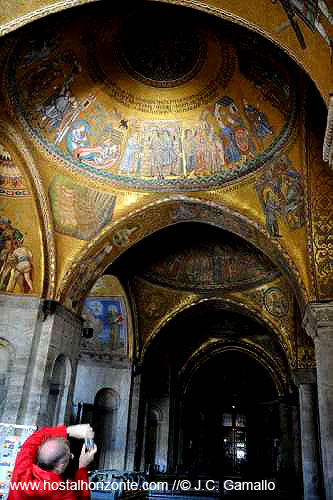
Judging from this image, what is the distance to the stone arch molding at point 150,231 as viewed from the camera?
1052cm

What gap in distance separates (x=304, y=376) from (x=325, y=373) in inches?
237

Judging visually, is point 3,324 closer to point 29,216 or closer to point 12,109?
point 29,216

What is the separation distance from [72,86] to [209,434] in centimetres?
2437

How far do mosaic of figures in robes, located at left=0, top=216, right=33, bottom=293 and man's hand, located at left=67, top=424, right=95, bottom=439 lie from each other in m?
8.38

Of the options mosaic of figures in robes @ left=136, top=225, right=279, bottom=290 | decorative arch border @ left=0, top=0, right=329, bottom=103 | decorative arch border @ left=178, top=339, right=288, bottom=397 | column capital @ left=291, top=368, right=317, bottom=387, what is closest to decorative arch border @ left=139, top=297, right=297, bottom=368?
mosaic of figures in robes @ left=136, top=225, right=279, bottom=290

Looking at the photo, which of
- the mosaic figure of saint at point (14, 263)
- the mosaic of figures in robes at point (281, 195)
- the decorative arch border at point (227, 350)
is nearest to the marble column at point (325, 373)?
the mosaic of figures in robes at point (281, 195)

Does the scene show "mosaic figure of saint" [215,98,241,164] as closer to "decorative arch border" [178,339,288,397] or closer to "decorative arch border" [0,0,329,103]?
"decorative arch border" [0,0,329,103]

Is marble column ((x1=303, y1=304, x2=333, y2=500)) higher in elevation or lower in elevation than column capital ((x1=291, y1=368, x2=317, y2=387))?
lower

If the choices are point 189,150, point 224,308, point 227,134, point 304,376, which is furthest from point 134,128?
point 304,376

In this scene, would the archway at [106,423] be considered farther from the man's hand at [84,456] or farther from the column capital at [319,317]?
the man's hand at [84,456]

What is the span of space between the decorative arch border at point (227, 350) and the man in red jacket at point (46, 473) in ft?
64.4

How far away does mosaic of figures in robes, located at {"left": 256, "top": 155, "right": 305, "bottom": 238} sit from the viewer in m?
9.70

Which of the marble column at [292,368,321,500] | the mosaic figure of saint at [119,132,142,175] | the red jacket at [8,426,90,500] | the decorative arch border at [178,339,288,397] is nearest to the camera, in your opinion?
the red jacket at [8,426,90,500]

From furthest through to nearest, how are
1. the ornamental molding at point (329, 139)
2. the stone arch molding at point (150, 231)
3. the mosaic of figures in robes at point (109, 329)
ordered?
the mosaic of figures in robes at point (109, 329), the stone arch molding at point (150, 231), the ornamental molding at point (329, 139)
